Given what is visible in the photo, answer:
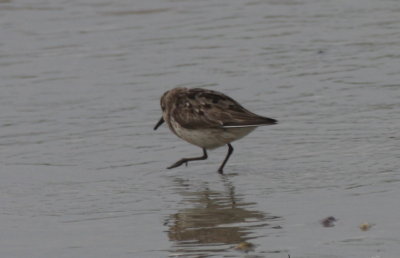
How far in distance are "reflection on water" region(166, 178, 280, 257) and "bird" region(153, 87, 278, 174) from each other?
0.78m

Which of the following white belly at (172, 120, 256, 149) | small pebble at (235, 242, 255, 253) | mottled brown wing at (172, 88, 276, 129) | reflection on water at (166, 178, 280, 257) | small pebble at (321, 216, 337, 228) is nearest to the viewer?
small pebble at (235, 242, 255, 253)

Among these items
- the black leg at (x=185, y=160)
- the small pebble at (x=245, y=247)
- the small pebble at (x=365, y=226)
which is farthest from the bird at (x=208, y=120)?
the small pebble at (x=245, y=247)

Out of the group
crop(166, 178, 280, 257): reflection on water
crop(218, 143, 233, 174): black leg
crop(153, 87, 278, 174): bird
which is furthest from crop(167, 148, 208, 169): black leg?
crop(166, 178, 280, 257): reflection on water

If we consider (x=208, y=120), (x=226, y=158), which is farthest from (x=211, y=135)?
(x=226, y=158)

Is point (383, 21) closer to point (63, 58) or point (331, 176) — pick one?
point (63, 58)

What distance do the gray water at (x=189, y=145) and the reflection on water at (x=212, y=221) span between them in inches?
0.7

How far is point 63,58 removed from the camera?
1537 cm

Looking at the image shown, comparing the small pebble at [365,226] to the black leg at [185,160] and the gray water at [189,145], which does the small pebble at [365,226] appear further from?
the black leg at [185,160]

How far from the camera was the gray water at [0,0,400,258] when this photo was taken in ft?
25.3

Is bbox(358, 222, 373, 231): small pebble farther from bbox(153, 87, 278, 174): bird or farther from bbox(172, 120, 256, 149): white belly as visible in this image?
bbox(172, 120, 256, 149): white belly

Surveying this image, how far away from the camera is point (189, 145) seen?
449 inches

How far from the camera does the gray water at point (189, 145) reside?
7.71 meters

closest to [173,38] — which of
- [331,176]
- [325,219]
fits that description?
[331,176]

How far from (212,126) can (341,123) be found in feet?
5.32
